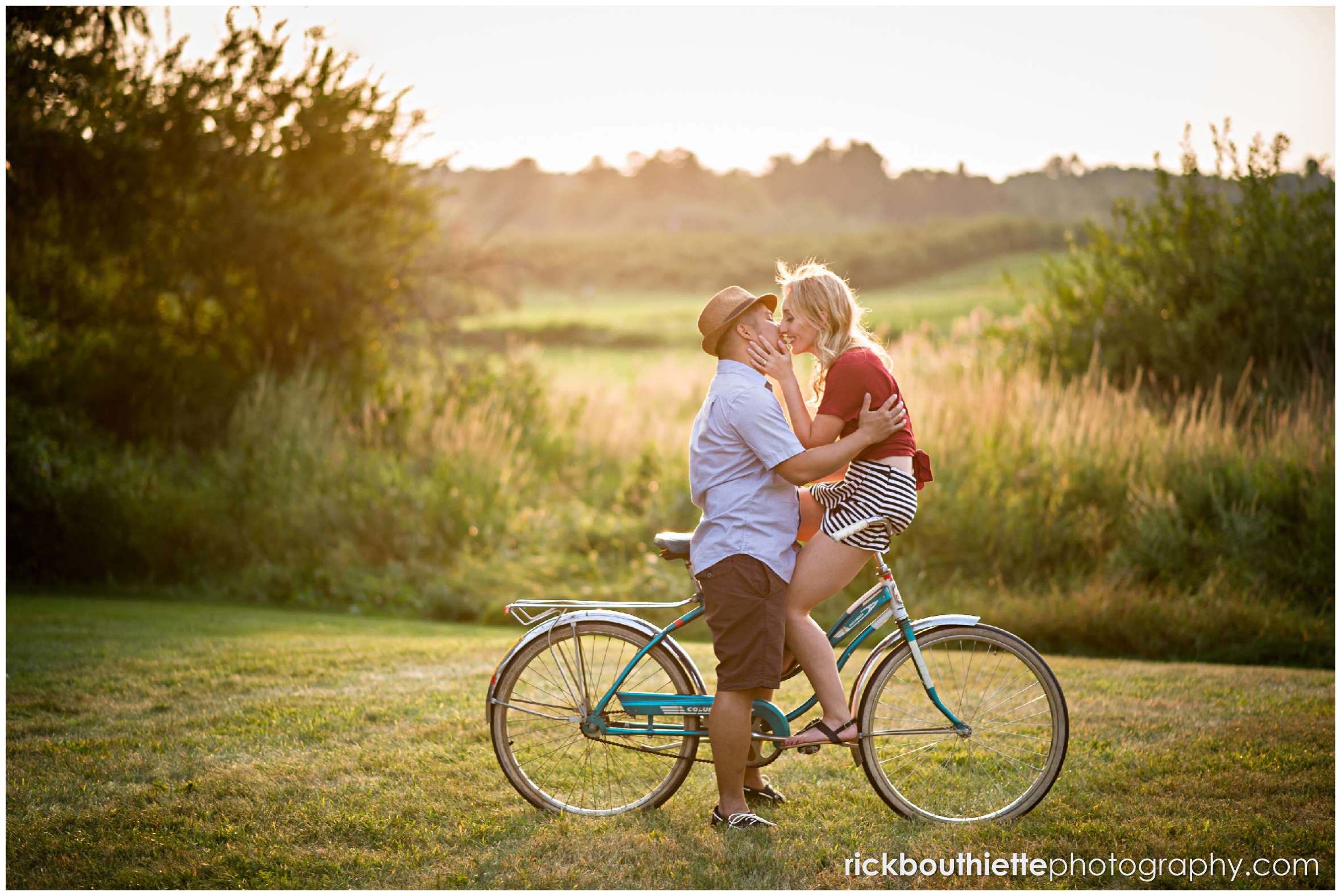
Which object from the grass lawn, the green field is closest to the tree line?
the green field

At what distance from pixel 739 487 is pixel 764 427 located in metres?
0.30

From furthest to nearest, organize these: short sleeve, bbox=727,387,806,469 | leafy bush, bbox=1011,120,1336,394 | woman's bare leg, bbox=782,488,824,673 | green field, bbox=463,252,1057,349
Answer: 1. green field, bbox=463,252,1057,349
2. leafy bush, bbox=1011,120,1336,394
3. woman's bare leg, bbox=782,488,824,673
4. short sleeve, bbox=727,387,806,469

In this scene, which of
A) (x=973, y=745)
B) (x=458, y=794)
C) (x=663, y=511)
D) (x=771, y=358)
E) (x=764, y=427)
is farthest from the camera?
(x=663, y=511)

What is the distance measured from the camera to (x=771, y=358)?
4039 millimetres

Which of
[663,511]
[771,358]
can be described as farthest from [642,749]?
[663,511]

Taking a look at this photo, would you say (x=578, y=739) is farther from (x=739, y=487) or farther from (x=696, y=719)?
(x=739, y=487)

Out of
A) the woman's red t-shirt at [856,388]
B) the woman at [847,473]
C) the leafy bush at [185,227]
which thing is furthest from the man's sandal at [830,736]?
the leafy bush at [185,227]

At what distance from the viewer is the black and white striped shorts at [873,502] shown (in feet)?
13.3

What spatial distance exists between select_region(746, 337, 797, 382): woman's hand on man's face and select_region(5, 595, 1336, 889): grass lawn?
176 centimetres

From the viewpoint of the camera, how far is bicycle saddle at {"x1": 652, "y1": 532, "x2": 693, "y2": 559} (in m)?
4.31

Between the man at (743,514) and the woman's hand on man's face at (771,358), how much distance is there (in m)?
0.03

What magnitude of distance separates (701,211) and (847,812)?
204 feet

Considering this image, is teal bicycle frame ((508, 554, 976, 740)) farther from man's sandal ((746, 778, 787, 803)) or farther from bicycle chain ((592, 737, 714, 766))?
man's sandal ((746, 778, 787, 803))

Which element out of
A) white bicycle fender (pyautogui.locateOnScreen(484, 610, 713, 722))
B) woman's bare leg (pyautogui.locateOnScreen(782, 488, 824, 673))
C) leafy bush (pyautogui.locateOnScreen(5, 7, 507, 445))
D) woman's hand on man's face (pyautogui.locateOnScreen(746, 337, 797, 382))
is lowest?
white bicycle fender (pyautogui.locateOnScreen(484, 610, 713, 722))
